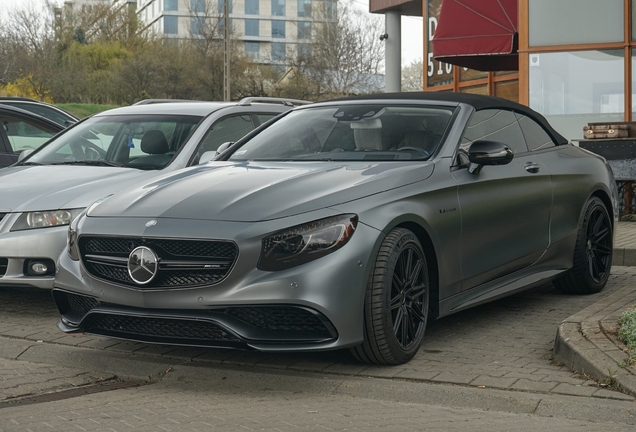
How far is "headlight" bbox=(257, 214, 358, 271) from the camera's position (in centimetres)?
475

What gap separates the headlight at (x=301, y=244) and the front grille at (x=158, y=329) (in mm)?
419

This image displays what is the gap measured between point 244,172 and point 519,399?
6.88 feet

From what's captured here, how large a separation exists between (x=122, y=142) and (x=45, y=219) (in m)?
1.68

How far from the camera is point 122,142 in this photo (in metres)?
8.42

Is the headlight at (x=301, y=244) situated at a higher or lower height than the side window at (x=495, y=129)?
lower

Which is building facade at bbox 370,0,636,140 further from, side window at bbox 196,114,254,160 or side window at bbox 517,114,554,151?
side window at bbox 517,114,554,151

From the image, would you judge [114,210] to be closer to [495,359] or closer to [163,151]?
[495,359]

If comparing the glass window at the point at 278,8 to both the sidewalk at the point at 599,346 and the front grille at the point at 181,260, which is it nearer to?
the sidewalk at the point at 599,346

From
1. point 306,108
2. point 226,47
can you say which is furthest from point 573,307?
point 226,47

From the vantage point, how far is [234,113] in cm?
877

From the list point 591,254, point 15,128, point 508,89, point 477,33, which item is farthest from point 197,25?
point 591,254

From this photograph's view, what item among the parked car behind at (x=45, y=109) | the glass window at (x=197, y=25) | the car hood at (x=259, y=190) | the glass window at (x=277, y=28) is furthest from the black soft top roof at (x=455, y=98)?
the glass window at (x=277, y=28)

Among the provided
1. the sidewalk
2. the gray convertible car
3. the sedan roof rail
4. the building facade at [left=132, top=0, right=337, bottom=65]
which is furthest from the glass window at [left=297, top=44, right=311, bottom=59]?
the sidewalk

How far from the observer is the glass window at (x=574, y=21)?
1492 cm
